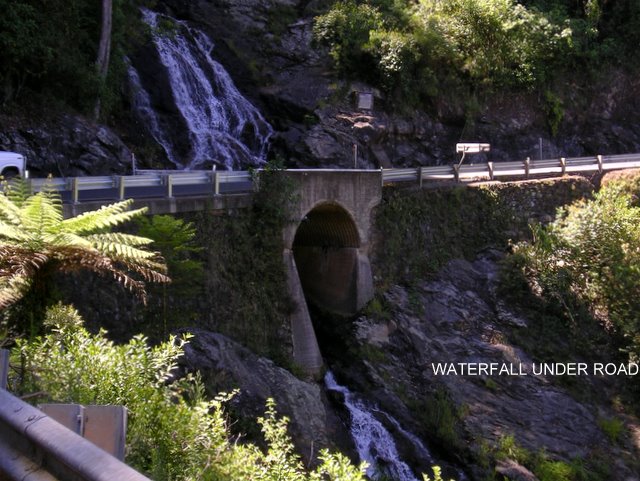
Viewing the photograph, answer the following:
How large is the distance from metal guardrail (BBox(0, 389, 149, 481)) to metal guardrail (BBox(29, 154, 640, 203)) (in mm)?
6220

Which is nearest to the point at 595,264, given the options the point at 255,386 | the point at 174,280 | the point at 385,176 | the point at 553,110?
the point at 385,176

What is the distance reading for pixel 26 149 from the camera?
2295cm

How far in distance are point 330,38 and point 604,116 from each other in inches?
646

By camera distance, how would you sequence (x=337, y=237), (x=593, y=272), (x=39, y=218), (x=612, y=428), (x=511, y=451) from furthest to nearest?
1. (x=593, y=272)
2. (x=337, y=237)
3. (x=612, y=428)
4. (x=511, y=451)
5. (x=39, y=218)

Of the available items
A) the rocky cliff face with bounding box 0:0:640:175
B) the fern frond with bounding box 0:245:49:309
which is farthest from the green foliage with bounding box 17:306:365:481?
the rocky cliff face with bounding box 0:0:640:175

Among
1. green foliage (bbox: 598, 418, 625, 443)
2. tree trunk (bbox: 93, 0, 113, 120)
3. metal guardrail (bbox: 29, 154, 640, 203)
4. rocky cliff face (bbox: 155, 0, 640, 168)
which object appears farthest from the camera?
rocky cliff face (bbox: 155, 0, 640, 168)

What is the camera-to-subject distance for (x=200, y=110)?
98.7 feet

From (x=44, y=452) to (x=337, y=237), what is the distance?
19292 mm

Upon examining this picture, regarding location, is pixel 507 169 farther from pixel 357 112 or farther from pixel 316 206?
pixel 316 206

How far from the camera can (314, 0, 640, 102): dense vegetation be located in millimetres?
34219

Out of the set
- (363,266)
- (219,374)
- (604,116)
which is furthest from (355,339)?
(604,116)

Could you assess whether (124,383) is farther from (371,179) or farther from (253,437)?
(371,179)

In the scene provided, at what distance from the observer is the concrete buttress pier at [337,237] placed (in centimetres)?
2131

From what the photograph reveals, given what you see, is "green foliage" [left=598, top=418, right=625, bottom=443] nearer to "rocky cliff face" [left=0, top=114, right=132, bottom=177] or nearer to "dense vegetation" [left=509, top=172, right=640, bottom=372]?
"dense vegetation" [left=509, top=172, right=640, bottom=372]
